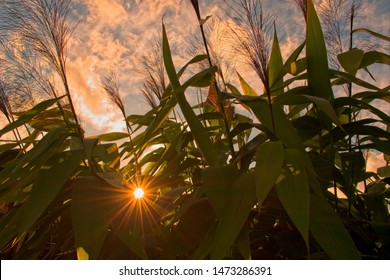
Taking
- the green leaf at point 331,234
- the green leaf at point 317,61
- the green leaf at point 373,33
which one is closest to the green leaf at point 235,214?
the green leaf at point 331,234

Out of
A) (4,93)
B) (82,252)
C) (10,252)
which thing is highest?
(4,93)

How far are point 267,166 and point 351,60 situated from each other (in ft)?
1.69

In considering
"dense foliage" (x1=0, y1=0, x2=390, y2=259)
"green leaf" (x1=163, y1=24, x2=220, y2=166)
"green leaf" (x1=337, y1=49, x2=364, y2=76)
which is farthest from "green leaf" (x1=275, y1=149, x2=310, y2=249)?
"green leaf" (x1=337, y1=49, x2=364, y2=76)

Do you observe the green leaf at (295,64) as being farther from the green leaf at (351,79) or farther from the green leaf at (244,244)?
the green leaf at (244,244)

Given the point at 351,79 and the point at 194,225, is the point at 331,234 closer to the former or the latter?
the point at 194,225

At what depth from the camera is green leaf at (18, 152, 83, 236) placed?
775 mm

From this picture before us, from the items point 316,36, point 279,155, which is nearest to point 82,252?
point 279,155

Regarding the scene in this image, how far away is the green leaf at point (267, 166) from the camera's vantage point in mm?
663

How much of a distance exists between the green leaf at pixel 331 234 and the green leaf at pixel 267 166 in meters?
0.13

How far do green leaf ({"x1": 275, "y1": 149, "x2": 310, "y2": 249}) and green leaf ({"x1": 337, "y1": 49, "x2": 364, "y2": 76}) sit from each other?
44cm

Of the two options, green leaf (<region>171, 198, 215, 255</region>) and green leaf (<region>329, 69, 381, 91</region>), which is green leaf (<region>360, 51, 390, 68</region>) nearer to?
green leaf (<region>329, 69, 381, 91</region>)

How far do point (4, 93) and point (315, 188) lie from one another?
1128mm
